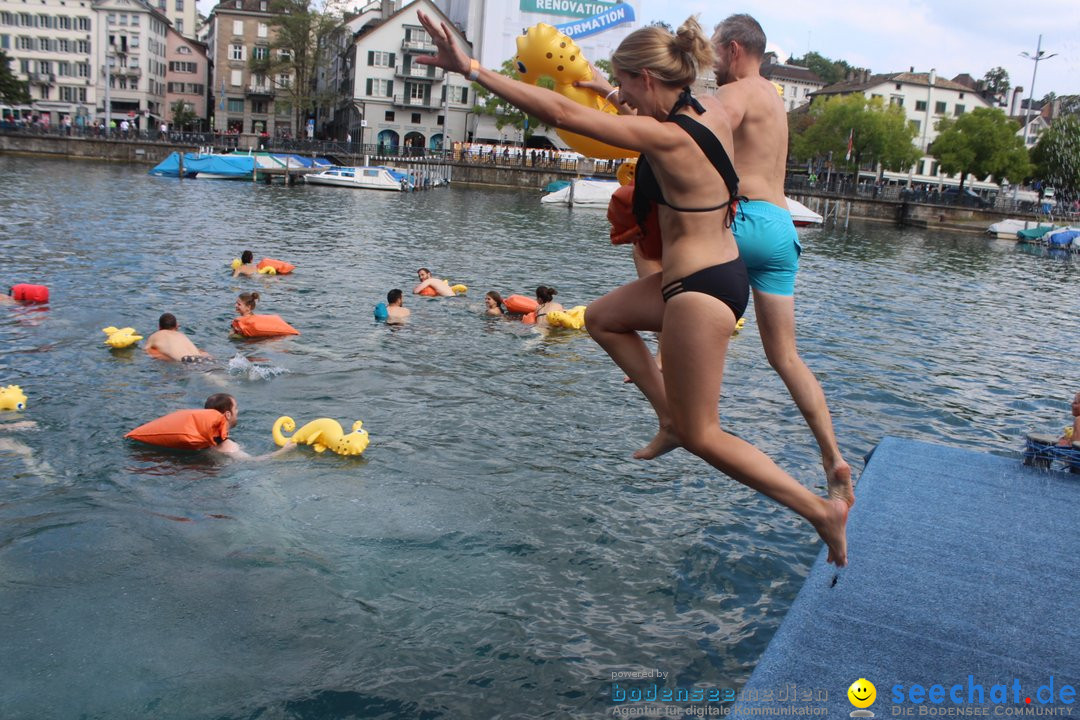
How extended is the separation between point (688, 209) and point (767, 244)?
1063mm

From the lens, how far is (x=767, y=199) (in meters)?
5.62

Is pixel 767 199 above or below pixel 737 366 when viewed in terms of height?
above

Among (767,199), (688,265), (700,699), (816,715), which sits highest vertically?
(767,199)

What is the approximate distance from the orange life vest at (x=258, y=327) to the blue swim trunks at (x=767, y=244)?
41.3 ft

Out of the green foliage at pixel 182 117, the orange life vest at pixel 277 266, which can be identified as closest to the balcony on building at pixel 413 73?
the green foliage at pixel 182 117

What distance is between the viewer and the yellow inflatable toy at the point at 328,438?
34.6 ft

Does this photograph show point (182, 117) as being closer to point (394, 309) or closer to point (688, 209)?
point (394, 309)

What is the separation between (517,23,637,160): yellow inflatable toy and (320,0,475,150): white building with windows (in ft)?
304

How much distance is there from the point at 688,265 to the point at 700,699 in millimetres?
3329

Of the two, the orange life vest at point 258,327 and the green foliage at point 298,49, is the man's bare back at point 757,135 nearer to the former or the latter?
the orange life vest at point 258,327

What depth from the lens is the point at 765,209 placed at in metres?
Answer: 5.56

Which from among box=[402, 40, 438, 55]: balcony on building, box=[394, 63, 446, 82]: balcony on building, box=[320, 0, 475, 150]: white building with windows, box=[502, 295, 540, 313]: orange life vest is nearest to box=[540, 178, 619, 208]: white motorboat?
box=[320, 0, 475, 150]: white building with windows

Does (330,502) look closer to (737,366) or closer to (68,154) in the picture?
(737,366)

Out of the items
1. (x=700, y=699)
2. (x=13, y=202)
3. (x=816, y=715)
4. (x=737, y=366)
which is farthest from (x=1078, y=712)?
(x=13, y=202)
